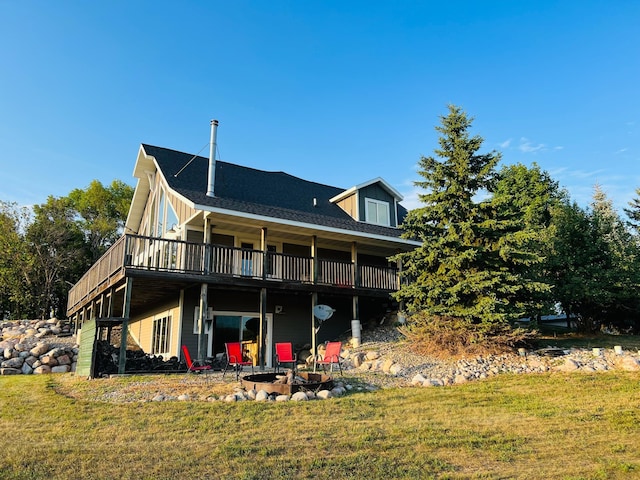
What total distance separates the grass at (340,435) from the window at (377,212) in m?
10.1

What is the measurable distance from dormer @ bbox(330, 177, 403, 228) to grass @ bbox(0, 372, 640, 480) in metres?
10.0

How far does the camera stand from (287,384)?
8117 mm

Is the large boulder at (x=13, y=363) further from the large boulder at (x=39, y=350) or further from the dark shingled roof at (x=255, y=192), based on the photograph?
the dark shingled roof at (x=255, y=192)

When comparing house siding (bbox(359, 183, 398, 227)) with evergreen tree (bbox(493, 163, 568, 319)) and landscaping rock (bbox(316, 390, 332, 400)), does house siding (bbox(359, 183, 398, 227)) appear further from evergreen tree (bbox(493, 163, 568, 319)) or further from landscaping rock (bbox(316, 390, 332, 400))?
landscaping rock (bbox(316, 390, 332, 400))

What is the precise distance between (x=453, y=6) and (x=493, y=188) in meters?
6.23

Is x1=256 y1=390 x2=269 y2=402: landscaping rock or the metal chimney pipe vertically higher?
the metal chimney pipe

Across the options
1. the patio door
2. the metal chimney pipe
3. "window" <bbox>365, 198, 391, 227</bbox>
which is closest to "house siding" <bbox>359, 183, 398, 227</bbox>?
"window" <bbox>365, 198, 391, 227</bbox>

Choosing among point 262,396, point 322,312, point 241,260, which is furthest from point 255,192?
point 262,396

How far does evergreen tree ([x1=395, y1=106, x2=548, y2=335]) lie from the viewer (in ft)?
37.5

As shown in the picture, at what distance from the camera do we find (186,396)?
7.90 metres

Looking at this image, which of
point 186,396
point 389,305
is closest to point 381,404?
point 186,396

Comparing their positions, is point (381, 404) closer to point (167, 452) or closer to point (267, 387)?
point (267, 387)

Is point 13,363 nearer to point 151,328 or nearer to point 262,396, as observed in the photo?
point 151,328

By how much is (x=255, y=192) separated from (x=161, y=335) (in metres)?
6.06
